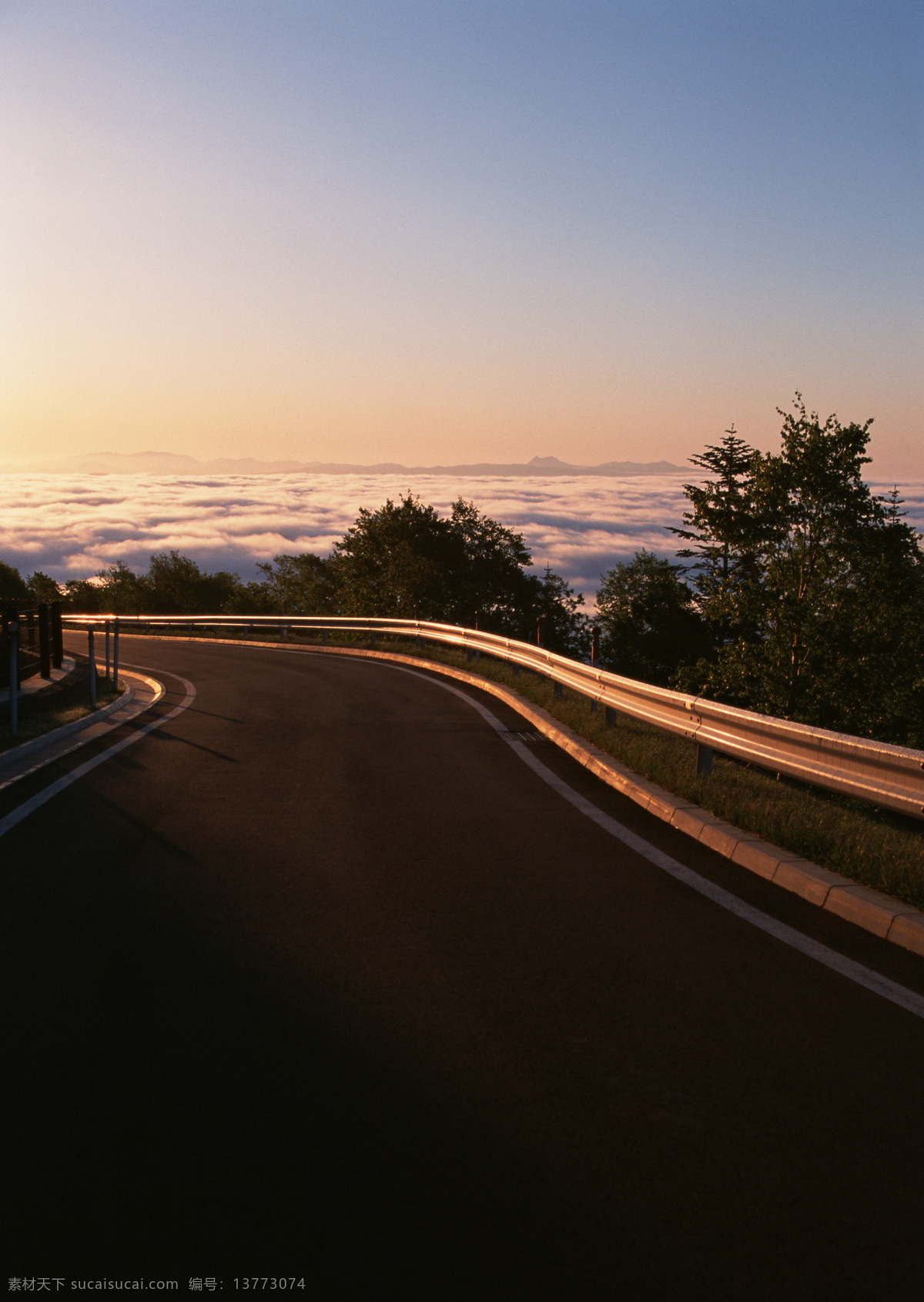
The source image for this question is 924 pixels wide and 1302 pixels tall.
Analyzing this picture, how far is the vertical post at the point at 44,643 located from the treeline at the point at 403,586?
74.7 feet

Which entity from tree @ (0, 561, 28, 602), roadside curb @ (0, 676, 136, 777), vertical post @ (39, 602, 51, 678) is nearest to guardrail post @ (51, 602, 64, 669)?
vertical post @ (39, 602, 51, 678)

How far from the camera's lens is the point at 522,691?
1612cm

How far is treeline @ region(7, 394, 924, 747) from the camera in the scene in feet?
126

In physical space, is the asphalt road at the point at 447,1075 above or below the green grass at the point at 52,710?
above

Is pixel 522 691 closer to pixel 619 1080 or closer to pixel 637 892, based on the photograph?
pixel 637 892

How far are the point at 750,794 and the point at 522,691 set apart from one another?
27.8ft

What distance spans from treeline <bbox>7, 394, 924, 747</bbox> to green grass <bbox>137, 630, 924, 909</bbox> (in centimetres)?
1408

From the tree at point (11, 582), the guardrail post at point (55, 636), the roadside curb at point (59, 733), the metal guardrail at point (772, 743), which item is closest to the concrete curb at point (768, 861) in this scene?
the metal guardrail at point (772, 743)

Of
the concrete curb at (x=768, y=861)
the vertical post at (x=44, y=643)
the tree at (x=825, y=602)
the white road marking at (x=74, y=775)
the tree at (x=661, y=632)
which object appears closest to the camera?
the concrete curb at (x=768, y=861)

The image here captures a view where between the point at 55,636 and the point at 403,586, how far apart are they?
39.0m

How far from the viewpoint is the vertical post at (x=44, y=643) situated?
752 inches

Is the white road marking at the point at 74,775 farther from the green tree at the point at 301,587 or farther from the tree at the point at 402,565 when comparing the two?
the green tree at the point at 301,587

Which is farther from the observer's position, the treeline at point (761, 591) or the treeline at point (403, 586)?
the treeline at point (403, 586)

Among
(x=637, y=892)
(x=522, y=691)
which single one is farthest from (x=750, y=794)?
(x=522, y=691)
